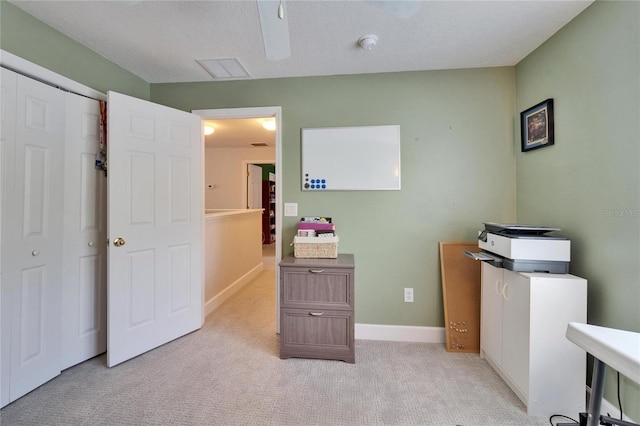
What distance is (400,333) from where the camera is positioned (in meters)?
2.41

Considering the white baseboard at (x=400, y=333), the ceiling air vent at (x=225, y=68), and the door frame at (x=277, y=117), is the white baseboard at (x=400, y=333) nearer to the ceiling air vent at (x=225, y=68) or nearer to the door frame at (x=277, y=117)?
the door frame at (x=277, y=117)

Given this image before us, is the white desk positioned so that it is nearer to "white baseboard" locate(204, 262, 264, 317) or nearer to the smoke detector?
the smoke detector

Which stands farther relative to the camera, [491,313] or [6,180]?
[491,313]

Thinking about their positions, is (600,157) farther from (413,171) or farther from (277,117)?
(277,117)

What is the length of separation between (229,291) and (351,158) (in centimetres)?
231

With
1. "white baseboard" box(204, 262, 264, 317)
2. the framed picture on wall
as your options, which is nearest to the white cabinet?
the framed picture on wall

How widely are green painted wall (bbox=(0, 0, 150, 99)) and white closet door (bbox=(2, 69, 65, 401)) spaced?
0.22m

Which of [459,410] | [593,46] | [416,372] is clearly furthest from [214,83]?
[459,410]

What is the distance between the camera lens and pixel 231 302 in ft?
10.8

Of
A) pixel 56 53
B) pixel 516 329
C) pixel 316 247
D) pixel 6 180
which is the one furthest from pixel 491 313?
pixel 56 53

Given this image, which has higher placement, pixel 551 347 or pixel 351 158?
pixel 351 158

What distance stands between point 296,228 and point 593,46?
7.51ft

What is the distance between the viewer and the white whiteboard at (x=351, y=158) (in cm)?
239

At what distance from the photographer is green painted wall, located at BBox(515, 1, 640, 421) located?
4.56 feet
